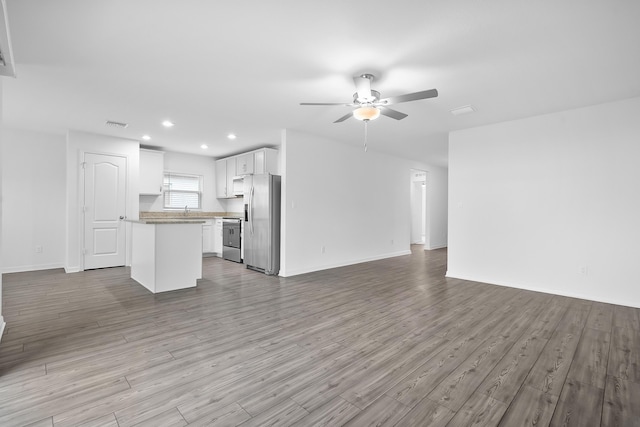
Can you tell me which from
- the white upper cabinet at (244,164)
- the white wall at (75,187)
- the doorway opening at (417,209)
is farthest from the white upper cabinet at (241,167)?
the doorway opening at (417,209)

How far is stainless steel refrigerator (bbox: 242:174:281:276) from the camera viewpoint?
534 centimetres

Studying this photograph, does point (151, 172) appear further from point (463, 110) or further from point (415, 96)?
point (463, 110)

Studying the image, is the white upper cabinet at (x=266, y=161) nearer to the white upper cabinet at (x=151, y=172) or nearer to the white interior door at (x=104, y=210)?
the white upper cabinet at (x=151, y=172)

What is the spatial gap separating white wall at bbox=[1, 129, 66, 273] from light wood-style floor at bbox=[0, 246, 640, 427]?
1.83 m

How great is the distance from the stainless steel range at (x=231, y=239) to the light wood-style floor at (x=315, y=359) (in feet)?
7.96

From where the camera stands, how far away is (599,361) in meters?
2.29

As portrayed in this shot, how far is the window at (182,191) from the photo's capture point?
281 inches

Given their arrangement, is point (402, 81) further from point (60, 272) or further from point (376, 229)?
point (60, 272)

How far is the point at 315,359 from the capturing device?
2295 millimetres

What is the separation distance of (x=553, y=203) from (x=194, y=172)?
7.37 meters

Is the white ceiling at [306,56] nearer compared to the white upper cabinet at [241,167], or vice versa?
the white ceiling at [306,56]

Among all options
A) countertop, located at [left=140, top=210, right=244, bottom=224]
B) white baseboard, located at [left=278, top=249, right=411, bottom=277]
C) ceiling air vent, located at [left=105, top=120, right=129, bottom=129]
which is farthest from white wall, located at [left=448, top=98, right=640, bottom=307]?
ceiling air vent, located at [left=105, top=120, right=129, bottom=129]

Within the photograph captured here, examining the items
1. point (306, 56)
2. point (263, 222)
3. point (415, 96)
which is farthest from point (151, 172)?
point (415, 96)

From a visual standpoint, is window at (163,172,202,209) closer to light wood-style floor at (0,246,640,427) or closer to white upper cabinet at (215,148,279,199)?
white upper cabinet at (215,148,279,199)
